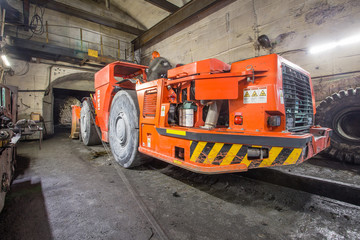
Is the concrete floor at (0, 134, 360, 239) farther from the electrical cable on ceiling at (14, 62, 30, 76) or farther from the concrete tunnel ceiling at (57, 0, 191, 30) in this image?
the concrete tunnel ceiling at (57, 0, 191, 30)

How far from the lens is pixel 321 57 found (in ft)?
14.0

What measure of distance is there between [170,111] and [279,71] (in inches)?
55.0

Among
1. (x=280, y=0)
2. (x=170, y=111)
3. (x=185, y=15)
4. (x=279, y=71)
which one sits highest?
(x=185, y=15)

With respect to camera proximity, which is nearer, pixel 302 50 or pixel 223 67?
pixel 223 67

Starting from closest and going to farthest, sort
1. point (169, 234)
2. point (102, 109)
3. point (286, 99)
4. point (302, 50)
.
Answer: point (169, 234)
point (286, 99)
point (102, 109)
point (302, 50)

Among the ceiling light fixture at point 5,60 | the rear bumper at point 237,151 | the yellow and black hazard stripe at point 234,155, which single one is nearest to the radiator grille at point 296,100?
the rear bumper at point 237,151

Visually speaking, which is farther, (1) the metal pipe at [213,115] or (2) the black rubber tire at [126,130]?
(2) the black rubber tire at [126,130]

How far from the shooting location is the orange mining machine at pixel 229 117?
5.58 feet

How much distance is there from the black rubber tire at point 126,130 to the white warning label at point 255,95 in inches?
67.8

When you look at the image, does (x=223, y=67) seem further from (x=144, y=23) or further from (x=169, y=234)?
(x=144, y=23)

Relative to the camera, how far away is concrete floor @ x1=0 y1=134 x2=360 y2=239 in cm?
142

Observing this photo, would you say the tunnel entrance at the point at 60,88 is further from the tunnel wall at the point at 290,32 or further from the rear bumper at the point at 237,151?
the rear bumper at the point at 237,151

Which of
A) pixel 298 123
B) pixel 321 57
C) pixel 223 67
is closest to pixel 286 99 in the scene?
pixel 298 123

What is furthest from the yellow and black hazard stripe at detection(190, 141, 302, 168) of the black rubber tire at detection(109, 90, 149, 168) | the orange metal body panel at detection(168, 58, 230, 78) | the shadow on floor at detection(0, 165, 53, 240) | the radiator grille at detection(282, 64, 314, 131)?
→ the shadow on floor at detection(0, 165, 53, 240)
